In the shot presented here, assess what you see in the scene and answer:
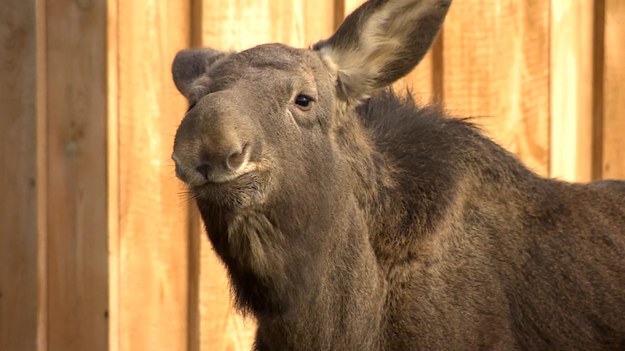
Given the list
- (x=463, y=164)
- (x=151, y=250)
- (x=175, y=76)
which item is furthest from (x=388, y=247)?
(x=151, y=250)

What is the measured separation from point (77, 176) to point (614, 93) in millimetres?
3522

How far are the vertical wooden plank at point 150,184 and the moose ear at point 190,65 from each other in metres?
0.85

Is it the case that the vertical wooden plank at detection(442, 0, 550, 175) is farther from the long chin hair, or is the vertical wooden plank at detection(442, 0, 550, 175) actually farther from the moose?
the long chin hair

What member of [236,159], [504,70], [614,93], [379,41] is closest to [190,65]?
[379,41]

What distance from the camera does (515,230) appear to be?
18.0ft

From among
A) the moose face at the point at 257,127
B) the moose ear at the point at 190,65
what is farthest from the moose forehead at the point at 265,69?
the moose ear at the point at 190,65

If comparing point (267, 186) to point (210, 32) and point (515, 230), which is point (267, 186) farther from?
point (210, 32)

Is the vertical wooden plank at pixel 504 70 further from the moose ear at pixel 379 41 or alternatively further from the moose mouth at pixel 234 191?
the moose mouth at pixel 234 191

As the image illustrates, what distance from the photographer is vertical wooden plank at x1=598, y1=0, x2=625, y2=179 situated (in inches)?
322

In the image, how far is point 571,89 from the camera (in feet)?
26.5

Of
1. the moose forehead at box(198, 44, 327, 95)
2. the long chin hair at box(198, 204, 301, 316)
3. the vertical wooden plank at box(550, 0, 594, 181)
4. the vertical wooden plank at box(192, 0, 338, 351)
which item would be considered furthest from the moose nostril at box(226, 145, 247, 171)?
the vertical wooden plank at box(550, 0, 594, 181)

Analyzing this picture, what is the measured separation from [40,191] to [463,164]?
2.25 m

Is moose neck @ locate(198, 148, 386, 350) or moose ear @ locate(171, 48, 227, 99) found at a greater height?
moose ear @ locate(171, 48, 227, 99)

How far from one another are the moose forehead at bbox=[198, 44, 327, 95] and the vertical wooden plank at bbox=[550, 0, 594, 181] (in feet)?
9.84
